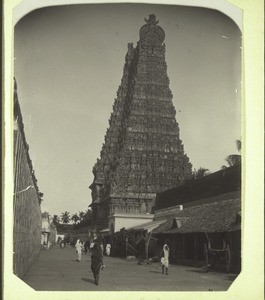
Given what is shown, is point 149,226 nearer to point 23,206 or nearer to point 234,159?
point 234,159

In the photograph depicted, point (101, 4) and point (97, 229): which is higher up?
point (101, 4)

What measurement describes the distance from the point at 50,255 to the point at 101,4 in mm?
1836

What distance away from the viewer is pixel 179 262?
351cm

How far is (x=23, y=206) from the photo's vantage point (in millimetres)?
3379

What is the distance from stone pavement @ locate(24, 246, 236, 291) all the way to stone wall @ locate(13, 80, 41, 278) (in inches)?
4.4

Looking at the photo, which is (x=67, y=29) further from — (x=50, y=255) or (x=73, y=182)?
(x=50, y=255)

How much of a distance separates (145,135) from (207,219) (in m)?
1.48

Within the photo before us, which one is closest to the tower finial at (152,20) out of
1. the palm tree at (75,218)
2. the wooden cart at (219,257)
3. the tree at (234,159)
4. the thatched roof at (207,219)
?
the tree at (234,159)

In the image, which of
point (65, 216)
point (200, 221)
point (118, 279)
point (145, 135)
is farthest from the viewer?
point (145, 135)

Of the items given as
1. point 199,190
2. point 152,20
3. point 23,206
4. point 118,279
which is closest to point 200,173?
point 199,190

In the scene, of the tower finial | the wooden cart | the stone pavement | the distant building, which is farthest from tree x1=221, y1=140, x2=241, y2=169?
the tower finial

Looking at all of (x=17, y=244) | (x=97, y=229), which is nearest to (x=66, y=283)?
(x=17, y=244)

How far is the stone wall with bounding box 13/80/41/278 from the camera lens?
317 cm

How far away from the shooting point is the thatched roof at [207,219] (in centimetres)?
350
